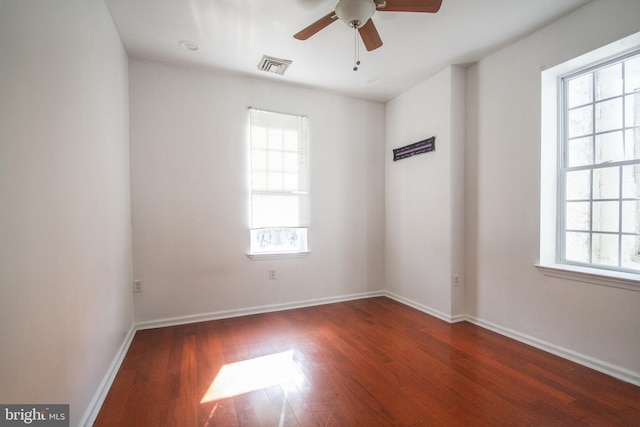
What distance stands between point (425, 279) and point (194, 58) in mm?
3693

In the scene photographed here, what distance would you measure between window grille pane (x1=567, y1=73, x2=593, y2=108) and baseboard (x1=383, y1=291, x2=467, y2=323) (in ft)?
7.80

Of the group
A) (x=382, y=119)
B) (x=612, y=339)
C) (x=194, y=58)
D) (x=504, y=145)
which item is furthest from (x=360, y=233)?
(x=194, y=58)

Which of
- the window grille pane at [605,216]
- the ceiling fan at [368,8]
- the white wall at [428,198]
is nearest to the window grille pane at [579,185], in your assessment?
the window grille pane at [605,216]

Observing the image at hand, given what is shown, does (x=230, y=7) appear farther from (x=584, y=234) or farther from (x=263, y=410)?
(x=584, y=234)

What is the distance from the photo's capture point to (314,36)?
264cm

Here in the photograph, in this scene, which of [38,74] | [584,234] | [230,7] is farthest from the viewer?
[584,234]

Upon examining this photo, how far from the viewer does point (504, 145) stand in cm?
288

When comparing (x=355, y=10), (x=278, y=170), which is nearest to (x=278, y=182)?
(x=278, y=170)

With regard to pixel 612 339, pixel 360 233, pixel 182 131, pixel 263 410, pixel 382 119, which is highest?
pixel 382 119

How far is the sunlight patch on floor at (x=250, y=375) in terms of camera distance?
77.5 inches

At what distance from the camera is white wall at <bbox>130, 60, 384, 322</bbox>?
3.07 metres

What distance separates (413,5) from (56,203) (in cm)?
237

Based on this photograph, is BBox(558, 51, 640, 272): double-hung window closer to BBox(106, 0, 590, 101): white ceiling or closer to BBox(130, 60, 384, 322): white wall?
BBox(106, 0, 590, 101): white ceiling

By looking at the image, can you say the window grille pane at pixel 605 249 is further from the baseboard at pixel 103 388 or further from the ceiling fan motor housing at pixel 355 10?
the baseboard at pixel 103 388
